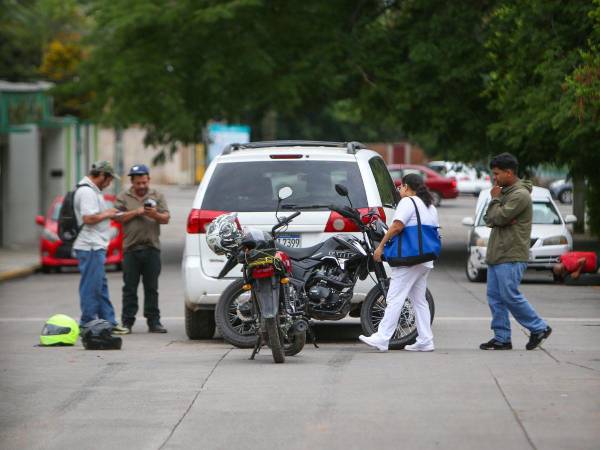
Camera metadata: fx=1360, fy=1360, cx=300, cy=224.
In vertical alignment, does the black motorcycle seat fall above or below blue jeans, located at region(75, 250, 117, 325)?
above

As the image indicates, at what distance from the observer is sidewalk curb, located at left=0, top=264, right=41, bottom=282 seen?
82.7 feet

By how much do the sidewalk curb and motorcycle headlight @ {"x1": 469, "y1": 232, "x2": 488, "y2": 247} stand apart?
8575 mm

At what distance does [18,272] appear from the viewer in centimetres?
2622

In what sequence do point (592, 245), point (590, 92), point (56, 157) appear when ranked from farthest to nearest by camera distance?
point (56, 157) < point (592, 245) < point (590, 92)

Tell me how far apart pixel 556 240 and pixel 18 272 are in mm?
10324

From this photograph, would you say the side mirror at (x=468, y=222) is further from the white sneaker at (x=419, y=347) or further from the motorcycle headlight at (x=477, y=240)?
the white sneaker at (x=419, y=347)

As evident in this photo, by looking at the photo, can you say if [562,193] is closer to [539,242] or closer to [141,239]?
[539,242]

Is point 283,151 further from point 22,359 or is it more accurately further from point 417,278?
point 22,359

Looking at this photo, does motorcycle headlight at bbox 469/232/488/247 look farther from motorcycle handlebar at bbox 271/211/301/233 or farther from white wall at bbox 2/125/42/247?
white wall at bbox 2/125/42/247

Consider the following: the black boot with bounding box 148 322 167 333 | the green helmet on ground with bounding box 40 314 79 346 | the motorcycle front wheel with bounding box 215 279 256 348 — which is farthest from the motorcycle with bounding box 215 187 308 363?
the black boot with bounding box 148 322 167 333

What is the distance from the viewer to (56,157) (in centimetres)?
4053

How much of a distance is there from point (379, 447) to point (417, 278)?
15.1 feet

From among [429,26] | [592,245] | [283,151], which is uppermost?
[429,26]

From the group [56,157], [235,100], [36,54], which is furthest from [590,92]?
[36,54]
